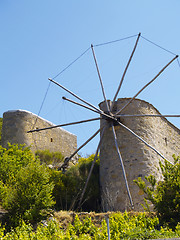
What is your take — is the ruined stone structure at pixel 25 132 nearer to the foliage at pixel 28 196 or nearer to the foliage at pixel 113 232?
the foliage at pixel 28 196

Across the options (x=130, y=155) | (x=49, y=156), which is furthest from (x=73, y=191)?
(x=49, y=156)

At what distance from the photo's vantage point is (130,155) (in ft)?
37.0

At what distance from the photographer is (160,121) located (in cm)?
1317

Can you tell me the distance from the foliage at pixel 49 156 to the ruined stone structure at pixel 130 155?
4.24 m

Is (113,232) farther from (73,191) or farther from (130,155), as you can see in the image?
(73,191)

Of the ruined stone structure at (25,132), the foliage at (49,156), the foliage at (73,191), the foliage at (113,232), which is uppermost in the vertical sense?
the ruined stone structure at (25,132)

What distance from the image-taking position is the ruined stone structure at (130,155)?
35.1 feet

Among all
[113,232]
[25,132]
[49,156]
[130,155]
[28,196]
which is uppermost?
[25,132]

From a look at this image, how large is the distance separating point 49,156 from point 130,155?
5592 mm

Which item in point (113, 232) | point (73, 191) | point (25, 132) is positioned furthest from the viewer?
point (25, 132)

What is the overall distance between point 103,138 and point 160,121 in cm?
281

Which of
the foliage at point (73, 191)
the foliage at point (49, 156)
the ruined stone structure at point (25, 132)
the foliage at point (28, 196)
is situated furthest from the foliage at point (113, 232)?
the foliage at point (49, 156)

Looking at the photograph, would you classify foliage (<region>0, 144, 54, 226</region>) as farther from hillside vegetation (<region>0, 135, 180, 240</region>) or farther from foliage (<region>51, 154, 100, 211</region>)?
foliage (<region>51, 154, 100, 211</region>)

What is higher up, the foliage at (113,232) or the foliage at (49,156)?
the foliage at (49,156)
